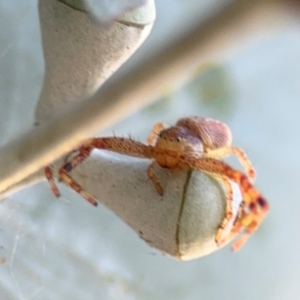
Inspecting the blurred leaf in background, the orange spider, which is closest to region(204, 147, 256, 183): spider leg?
the orange spider

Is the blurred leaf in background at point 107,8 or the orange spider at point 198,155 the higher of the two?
the blurred leaf in background at point 107,8

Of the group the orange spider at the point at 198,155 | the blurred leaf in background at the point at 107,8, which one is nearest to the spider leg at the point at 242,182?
the orange spider at the point at 198,155

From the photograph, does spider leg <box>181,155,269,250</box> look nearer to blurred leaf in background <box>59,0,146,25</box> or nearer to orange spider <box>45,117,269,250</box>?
orange spider <box>45,117,269,250</box>

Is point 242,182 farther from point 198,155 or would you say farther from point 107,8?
point 107,8

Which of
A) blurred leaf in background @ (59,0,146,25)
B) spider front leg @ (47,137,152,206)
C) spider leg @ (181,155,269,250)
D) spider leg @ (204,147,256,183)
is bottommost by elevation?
spider front leg @ (47,137,152,206)

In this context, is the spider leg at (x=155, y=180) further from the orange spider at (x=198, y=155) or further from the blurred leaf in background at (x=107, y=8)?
the blurred leaf in background at (x=107, y=8)

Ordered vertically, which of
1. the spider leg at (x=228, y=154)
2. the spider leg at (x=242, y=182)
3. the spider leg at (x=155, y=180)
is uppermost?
the spider leg at (x=242, y=182)

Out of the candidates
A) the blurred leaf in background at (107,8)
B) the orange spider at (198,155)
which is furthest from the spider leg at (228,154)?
the blurred leaf in background at (107,8)

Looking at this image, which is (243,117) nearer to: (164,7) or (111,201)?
(164,7)

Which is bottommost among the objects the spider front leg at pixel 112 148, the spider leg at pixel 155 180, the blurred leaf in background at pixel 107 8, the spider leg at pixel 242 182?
the spider front leg at pixel 112 148
